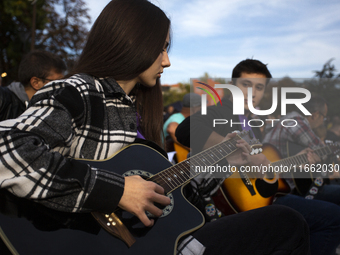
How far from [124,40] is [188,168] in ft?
2.72

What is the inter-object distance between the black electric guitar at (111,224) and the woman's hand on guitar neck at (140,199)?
66 mm

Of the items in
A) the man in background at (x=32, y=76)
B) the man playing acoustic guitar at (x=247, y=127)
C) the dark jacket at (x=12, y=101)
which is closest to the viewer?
the man playing acoustic guitar at (x=247, y=127)

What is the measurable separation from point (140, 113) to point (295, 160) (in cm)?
217

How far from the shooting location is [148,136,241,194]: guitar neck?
140 centimetres

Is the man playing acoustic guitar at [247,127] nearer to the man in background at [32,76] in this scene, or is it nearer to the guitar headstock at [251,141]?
the guitar headstock at [251,141]

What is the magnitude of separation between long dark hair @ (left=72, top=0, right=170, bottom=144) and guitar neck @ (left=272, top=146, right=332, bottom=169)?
2.13 m

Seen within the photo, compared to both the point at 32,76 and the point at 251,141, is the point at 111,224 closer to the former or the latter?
the point at 251,141

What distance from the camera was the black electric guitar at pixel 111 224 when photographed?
0.98 m

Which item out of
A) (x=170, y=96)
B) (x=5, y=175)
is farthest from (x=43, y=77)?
(x=170, y=96)

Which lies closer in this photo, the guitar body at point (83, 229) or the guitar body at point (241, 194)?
the guitar body at point (83, 229)

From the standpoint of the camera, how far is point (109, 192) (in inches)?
43.3

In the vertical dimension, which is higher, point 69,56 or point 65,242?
point 69,56

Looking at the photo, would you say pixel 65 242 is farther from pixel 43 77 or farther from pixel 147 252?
pixel 43 77

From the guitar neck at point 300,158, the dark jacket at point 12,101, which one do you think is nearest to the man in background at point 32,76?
the dark jacket at point 12,101
